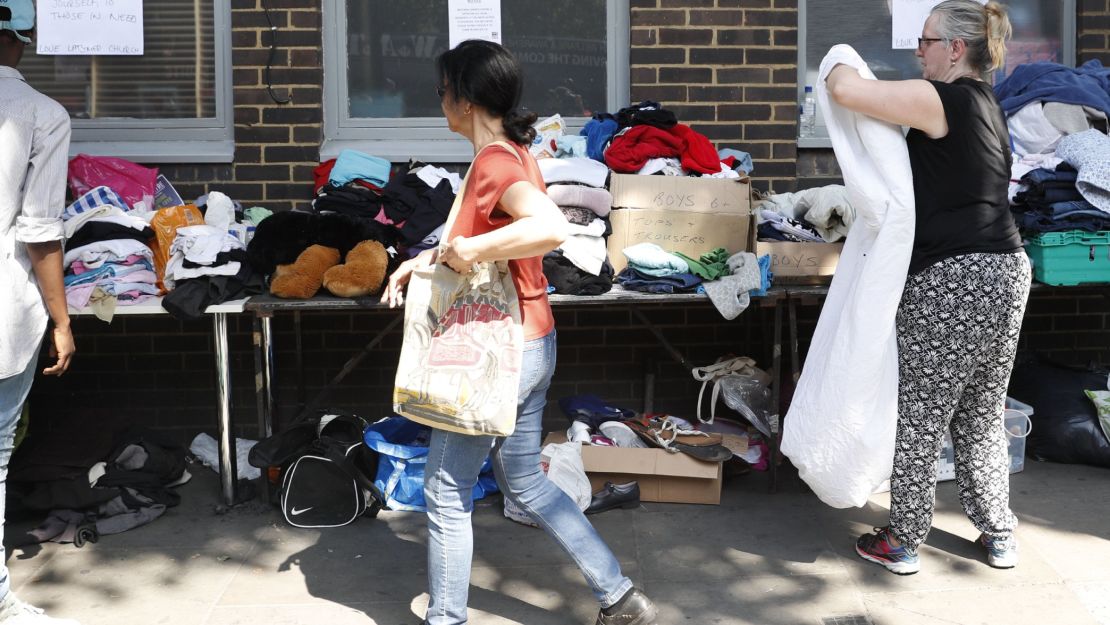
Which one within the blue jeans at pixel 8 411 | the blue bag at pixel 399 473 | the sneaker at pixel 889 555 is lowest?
the sneaker at pixel 889 555

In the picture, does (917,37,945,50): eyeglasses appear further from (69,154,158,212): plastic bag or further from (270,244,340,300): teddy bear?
(69,154,158,212): plastic bag

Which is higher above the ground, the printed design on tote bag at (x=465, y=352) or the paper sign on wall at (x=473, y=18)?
the paper sign on wall at (x=473, y=18)

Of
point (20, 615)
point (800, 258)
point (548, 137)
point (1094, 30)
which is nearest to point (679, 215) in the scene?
point (800, 258)

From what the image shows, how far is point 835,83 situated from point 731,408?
1.86m

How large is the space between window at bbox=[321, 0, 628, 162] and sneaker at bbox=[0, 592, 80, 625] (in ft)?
8.65

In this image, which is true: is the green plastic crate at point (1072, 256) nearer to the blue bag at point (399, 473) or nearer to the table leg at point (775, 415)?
the table leg at point (775, 415)

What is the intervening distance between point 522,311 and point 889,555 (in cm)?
180

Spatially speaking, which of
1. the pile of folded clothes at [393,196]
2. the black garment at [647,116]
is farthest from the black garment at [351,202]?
the black garment at [647,116]

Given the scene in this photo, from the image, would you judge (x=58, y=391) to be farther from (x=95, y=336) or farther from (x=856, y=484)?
(x=856, y=484)

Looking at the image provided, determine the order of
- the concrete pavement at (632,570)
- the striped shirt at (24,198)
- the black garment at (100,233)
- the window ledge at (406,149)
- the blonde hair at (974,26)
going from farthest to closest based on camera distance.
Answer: the window ledge at (406,149) → the black garment at (100,233) → the concrete pavement at (632,570) → the blonde hair at (974,26) → the striped shirt at (24,198)

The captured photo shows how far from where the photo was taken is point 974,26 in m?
3.66

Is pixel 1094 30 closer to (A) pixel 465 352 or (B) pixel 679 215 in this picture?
(B) pixel 679 215

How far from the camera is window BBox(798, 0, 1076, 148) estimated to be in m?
5.68

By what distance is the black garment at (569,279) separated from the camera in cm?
463
